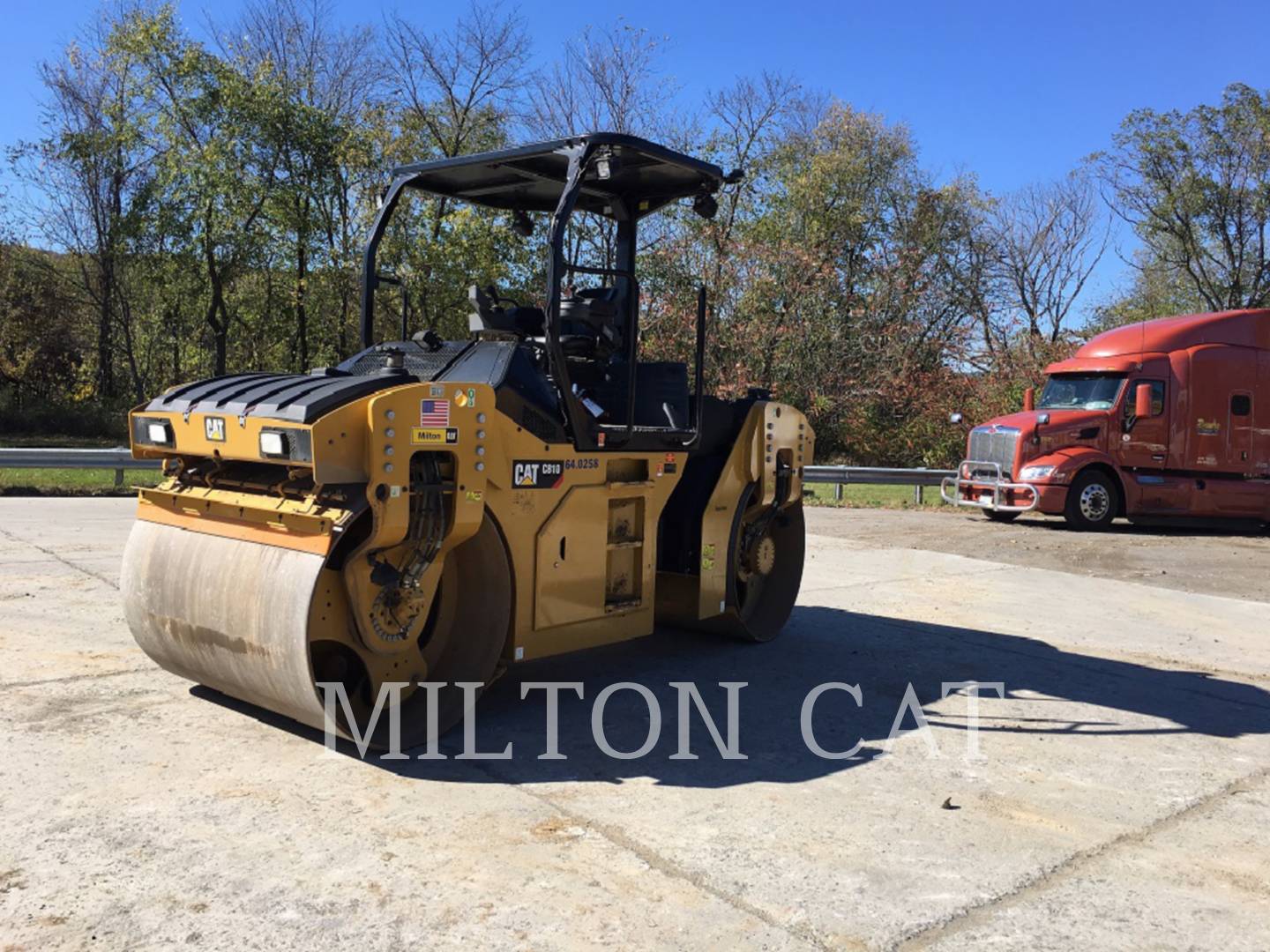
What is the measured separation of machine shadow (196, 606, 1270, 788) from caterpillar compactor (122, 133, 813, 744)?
341 mm

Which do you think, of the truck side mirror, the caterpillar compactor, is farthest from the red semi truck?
the caterpillar compactor

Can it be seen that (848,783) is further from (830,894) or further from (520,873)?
(520,873)

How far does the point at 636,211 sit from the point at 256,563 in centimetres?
326

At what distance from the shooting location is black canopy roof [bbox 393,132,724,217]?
5.18 metres

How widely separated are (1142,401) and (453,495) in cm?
1326

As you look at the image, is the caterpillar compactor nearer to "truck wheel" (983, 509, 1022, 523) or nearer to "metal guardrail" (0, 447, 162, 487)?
"metal guardrail" (0, 447, 162, 487)

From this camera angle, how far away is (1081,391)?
15.6 m

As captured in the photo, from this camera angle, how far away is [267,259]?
24266 mm

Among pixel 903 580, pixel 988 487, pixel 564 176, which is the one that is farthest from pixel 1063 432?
pixel 564 176

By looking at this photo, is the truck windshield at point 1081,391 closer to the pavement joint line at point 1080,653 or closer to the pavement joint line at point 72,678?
the pavement joint line at point 1080,653

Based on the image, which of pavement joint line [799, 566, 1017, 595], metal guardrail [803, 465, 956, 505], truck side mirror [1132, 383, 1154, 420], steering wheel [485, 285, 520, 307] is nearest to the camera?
steering wheel [485, 285, 520, 307]

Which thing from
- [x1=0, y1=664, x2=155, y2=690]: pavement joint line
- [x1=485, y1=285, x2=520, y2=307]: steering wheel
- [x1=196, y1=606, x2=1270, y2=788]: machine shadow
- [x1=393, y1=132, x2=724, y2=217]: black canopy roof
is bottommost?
[x1=196, y1=606, x2=1270, y2=788]: machine shadow

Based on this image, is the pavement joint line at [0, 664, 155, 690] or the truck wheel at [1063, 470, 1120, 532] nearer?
the pavement joint line at [0, 664, 155, 690]

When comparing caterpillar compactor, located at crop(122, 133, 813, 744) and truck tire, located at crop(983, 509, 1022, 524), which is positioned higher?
caterpillar compactor, located at crop(122, 133, 813, 744)
